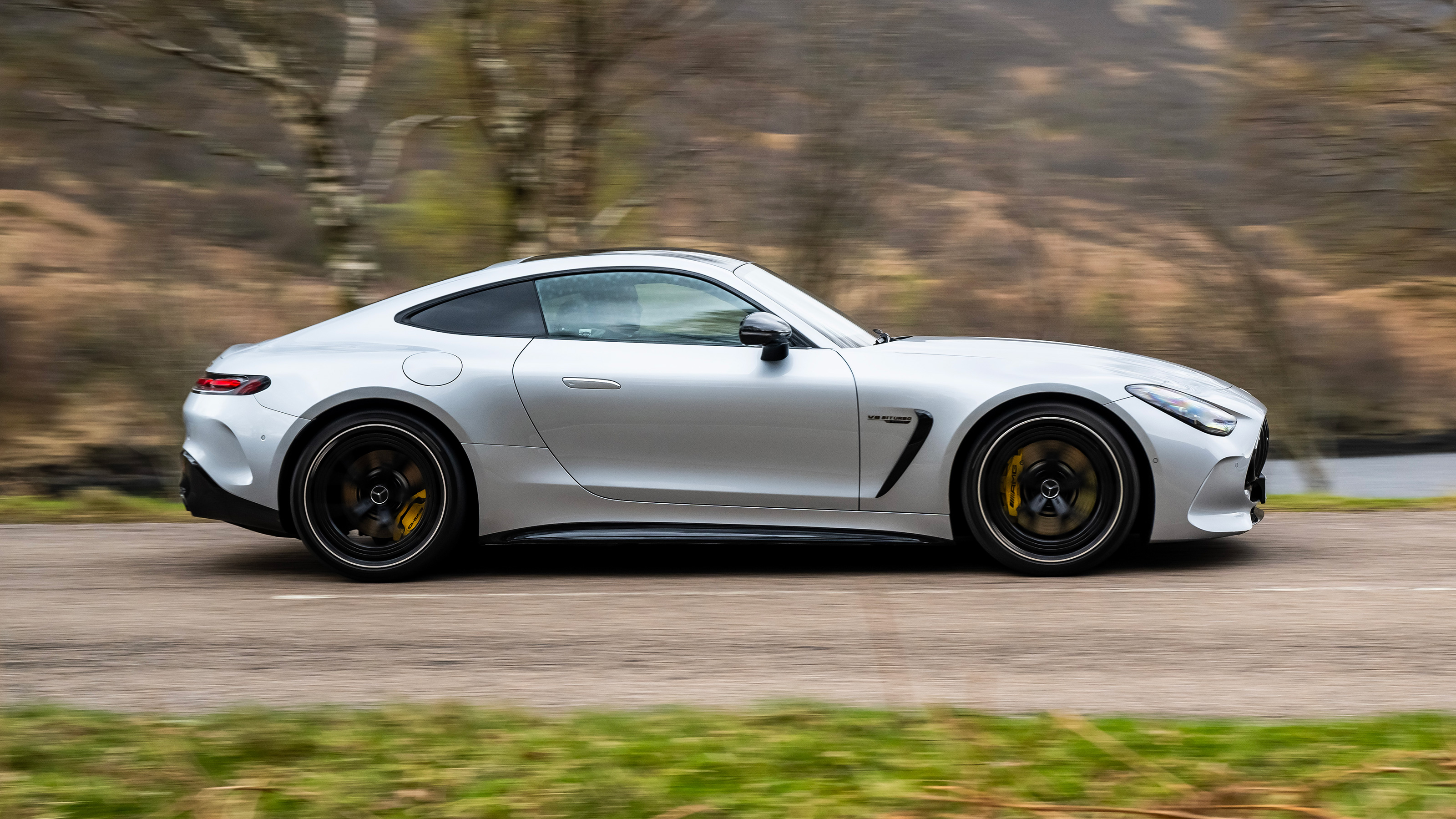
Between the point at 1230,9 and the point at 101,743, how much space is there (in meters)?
15.9

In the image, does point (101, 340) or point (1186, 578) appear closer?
point (1186, 578)

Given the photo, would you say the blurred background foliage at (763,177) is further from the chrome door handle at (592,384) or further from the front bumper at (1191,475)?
the front bumper at (1191,475)

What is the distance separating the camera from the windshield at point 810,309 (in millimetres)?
5941

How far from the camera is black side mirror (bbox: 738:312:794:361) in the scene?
5.64m

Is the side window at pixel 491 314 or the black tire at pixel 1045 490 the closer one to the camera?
the black tire at pixel 1045 490

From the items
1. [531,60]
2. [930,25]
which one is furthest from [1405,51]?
[531,60]

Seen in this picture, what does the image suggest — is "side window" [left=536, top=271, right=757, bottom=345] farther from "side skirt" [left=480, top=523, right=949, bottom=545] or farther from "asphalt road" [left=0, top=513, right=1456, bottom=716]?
"asphalt road" [left=0, top=513, right=1456, bottom=716]

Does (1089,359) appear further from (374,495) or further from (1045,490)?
(374,495)

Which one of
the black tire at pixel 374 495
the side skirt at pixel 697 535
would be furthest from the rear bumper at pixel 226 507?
the side skirt at pixel 697 535

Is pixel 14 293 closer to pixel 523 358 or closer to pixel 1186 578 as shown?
pixel 523 358

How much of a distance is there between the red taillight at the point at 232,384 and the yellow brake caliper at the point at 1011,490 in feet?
10.8

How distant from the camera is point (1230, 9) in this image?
1603 centimetres

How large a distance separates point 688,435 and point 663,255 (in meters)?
0.94

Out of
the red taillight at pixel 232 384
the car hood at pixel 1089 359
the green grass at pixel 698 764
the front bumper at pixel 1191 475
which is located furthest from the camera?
the red taillight at pixel 232 384
